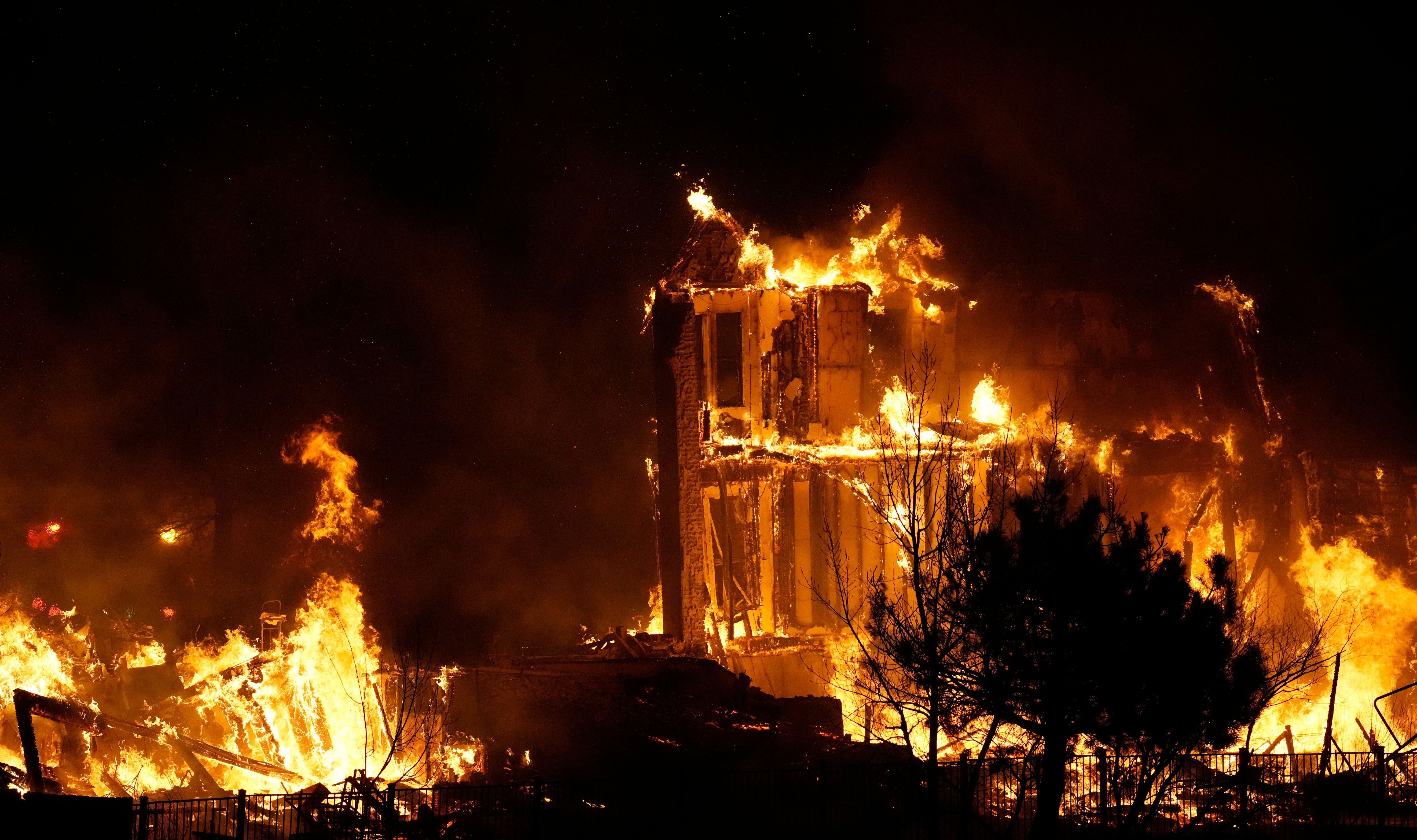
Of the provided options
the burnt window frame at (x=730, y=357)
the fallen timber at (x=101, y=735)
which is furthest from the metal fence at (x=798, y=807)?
the burnt window frame at (x=730, y=357)

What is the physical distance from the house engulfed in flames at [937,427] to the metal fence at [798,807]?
16.4 ft

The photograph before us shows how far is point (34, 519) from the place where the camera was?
69.4 feet

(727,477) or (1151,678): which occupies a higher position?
(727,477)

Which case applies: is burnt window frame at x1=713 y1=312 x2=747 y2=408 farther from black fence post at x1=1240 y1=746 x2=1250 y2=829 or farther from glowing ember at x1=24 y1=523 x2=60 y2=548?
glowing ember at x1=24 y1=523 x2=60 y2=548

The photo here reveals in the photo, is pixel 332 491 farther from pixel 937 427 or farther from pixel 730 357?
pixel 937 427

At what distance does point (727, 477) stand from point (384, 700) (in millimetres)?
7776

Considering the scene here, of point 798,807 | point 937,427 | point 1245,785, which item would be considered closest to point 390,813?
point 798,807

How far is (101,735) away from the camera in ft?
43.3

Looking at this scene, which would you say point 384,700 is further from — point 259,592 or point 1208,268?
point 1208,268

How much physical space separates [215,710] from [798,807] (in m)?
10.5

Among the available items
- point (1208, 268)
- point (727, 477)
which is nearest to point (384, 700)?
point (727, 477)

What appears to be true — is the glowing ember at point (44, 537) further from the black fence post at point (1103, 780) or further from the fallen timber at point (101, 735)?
the black fence post at point (1103, 780)

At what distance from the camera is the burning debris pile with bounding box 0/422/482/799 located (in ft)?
42.8

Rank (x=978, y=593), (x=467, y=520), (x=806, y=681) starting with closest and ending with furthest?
(x=978, y=593)
(x=806, y=681)
(x=467, y=520)
